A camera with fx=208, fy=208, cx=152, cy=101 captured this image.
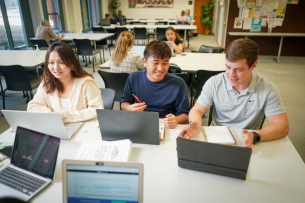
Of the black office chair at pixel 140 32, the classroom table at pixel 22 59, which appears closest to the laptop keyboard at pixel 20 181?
the classroom table at pixel 22 59

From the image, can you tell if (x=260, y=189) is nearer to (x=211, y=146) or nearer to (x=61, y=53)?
(x=211, y=146)

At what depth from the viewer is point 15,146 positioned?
102 cm

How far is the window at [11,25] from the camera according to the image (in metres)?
5.09

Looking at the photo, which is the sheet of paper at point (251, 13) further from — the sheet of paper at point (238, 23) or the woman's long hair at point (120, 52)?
the woman's long hair at point (120, 52)

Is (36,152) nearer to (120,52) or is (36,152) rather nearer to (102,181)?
(102,181)

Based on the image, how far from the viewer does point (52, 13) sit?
702cm

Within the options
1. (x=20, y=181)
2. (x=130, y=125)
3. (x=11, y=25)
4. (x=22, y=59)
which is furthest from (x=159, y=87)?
(x=11, y=25)

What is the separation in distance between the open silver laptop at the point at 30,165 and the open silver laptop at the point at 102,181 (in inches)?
9.7

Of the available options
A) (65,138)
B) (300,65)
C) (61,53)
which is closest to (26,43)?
(61,53)

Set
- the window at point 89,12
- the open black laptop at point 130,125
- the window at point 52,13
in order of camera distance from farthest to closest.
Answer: the window at point 89,12
the window at point 52,13
the open black laptop at point 130,125

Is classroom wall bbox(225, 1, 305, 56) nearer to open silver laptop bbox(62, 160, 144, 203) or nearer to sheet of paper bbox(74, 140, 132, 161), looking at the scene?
sheet of paper bbox(74, 140, 132, 161)

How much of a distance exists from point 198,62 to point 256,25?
14.3 ft

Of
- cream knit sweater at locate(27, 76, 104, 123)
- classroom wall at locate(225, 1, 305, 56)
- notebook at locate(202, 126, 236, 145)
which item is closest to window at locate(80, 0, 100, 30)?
classroom wall at locate(225, 1, 305, 56)

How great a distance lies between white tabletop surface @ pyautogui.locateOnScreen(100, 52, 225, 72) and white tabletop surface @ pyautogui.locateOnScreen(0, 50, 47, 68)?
1.05 m
